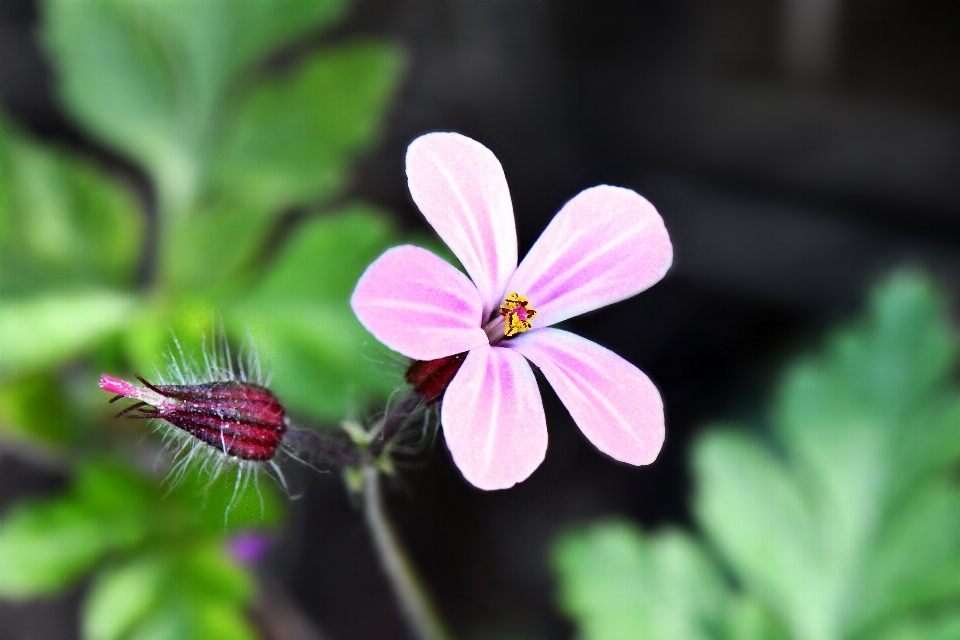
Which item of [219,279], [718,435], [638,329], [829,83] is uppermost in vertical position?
[829,83]

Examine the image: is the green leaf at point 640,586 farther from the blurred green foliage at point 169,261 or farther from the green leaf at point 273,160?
the green leaf at point 273,160

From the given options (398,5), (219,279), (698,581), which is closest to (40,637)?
(219,279)

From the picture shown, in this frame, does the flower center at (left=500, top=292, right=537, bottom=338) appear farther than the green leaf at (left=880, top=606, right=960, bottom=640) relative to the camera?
No

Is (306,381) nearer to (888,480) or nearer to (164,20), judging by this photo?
(164,20)

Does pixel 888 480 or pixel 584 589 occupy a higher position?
pixel 888 480

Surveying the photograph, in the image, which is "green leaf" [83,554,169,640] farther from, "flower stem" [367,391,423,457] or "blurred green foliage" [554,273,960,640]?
"flower stem" [367,391,423,457]

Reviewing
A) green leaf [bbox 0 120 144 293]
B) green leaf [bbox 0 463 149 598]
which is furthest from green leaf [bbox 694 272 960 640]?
green leaf [bbox 0 120 144 293]

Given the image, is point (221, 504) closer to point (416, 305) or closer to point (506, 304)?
point (506, 304)
